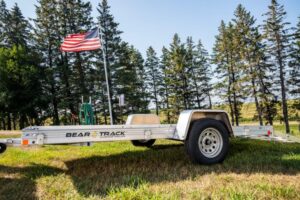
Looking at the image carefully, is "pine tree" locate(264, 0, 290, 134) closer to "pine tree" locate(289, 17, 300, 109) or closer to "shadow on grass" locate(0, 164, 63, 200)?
"pine tree" locate(289, 17, 300, 109)

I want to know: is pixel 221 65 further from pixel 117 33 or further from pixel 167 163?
pixel 167 163

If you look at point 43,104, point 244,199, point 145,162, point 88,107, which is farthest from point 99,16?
point 244,199

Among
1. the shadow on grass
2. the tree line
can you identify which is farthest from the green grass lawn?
the tree line

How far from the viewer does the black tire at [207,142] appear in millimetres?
3975

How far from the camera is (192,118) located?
4145 millimetres

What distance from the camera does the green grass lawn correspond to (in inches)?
110

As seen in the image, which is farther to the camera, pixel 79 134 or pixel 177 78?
pixel 177 78

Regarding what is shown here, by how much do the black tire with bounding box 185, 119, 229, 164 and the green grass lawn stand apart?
17 centimetres

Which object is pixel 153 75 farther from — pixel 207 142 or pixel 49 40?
pixel 207 142

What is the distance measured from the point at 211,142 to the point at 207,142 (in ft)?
0.24

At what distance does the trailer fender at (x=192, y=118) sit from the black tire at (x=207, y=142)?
3.7 inches

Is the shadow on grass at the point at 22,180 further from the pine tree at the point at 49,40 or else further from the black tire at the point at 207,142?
the pine tree at the point at 49,40

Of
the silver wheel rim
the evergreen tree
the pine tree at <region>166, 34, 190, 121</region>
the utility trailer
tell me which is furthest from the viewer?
the pine tree at <region>166, 34, 190, 121</region>

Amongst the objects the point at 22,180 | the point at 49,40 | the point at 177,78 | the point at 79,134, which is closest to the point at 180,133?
the point at 79,134
